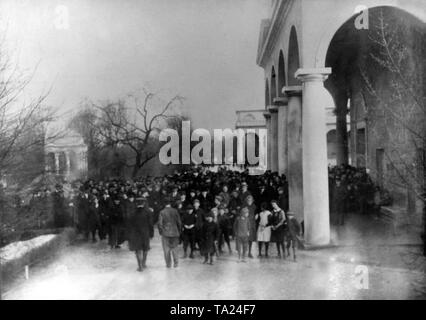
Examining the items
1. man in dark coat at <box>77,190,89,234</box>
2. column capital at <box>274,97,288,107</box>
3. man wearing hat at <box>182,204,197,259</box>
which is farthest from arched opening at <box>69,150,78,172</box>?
column capital at <box>274,97,288,107</box>

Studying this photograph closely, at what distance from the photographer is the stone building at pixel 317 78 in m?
10.8

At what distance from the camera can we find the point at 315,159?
37.6ft

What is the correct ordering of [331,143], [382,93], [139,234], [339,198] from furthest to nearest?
[331,143]
[382,93]
[339,198]
[139,234]

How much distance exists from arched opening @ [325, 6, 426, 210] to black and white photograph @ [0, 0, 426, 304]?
0.11 m

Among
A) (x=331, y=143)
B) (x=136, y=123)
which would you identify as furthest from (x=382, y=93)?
(x=331, y=143)

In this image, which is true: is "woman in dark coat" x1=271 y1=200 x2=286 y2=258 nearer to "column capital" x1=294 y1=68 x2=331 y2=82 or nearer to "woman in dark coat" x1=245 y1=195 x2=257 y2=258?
"woman in dark coat" x1=245 y1=195 x2=257 y2=258

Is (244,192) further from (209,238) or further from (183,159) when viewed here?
(183,159)

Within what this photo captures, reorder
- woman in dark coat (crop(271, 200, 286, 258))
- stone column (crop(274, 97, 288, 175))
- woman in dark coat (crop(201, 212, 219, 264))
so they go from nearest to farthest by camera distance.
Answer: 1. woman in dark coat (crop(201, 212, 219, 264))
2. woman in dark coat (crop(271, 200, 286, 258))
3. stone column (crop(274, 97, 288, 175))

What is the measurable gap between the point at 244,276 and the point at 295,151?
5.50m

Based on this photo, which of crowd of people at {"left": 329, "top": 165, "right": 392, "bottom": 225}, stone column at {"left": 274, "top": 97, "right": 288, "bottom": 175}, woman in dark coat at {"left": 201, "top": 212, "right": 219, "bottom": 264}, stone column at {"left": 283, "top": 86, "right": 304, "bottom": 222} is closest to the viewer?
woman in dark coat at {"left": 201, "top": 212, "right": 219, "bottom": 264}

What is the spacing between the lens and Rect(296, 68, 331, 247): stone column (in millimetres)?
11391

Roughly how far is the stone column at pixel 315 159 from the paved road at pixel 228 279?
0.57 m
